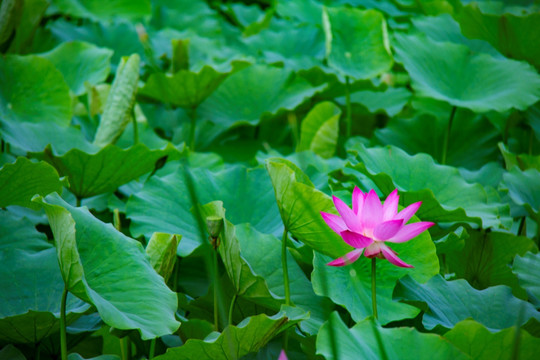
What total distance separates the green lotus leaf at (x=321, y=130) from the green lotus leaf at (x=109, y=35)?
0.84 meters

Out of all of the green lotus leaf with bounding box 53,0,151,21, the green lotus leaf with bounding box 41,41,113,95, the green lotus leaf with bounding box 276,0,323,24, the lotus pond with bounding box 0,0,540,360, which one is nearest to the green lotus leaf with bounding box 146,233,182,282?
the lotus pond with bounding box 0,0,540,360

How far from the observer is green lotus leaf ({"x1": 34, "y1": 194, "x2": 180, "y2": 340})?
0.74 meters

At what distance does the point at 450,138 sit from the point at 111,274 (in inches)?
45.8

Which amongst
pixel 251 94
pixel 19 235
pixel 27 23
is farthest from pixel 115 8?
pixel 19 235

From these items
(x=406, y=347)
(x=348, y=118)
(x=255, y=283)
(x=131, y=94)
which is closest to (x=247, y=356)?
(x=255, y=283)

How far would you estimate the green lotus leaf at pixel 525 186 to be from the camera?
123 centimetres

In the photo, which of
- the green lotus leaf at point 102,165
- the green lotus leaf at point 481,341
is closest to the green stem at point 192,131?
the green lotus leaf at point 102,165

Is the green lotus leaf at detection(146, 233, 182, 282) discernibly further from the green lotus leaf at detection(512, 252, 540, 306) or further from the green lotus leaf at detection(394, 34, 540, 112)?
the green lotus leaf at detection(394, 34, 540, 112)

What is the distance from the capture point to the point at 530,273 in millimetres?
977

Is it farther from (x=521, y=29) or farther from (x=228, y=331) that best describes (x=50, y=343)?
(x=521, y=29)

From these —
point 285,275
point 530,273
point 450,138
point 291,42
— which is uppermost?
point 285,275

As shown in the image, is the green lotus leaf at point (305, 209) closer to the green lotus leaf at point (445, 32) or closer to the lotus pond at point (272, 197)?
the lotus pond at point (272, 197)

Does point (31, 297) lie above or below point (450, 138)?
above

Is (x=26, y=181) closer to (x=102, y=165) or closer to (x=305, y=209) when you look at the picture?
(x=102, y=165)
